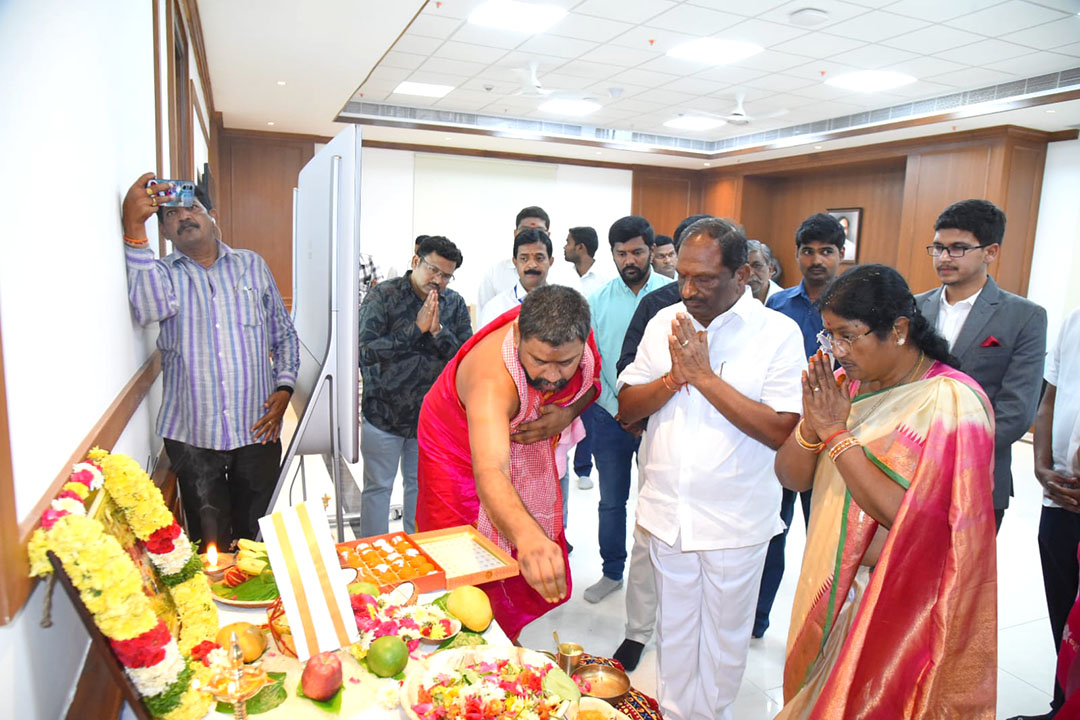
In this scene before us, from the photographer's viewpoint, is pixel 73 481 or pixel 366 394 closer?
pixel 73 481

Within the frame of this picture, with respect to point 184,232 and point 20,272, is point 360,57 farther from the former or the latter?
point 20,272

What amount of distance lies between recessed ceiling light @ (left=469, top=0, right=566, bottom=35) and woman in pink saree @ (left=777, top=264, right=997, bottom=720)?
13.2ft

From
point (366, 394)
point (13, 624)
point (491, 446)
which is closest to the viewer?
point (13, 624)

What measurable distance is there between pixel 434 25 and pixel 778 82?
132 inches

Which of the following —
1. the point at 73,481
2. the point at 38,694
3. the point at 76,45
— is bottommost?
the point at 38,694

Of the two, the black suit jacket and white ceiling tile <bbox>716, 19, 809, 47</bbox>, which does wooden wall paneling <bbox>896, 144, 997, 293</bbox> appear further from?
the black suit jacket

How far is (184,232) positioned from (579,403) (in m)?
1.24

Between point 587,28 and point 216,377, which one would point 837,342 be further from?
point 587,28

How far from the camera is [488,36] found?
551 cm

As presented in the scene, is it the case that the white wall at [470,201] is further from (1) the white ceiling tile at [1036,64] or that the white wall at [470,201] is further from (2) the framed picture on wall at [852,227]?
(1) the white ceiling tile at [1036,64]

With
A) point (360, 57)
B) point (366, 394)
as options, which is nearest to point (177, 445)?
point (366, 394)

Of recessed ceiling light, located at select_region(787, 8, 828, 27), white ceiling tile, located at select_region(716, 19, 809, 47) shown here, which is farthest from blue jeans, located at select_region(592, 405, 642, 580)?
white ceiling tile, located at select_region(716, 19, 809, 47)

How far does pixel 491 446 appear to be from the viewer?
156cm

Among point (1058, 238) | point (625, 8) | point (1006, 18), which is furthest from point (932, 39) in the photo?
point (1058, 238)
